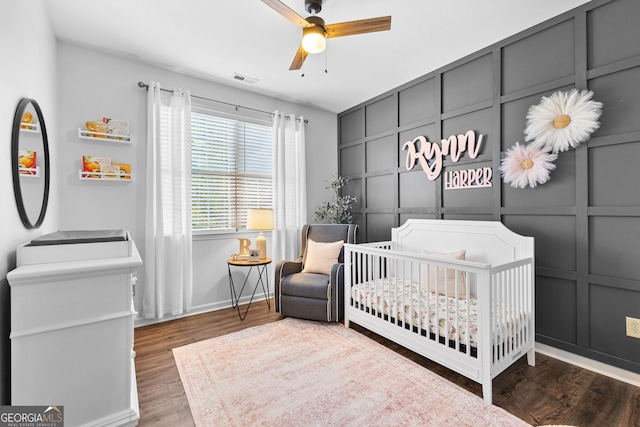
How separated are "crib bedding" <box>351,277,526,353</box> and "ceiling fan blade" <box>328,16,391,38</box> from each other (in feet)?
5.75

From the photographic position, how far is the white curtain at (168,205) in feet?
9.23

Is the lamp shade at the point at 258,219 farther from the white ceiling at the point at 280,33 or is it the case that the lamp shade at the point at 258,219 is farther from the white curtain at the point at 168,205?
the white ceiling at the point at 280,33

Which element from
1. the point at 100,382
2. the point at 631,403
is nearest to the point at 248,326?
the point at 100,382

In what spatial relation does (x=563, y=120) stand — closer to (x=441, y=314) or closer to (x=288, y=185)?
(x=441, y=314)

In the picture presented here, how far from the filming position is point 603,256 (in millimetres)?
1994

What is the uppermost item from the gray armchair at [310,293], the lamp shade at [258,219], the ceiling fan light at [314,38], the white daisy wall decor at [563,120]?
→ the ceiling fan light at [314,38]

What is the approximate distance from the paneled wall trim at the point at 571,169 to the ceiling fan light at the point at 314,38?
162cm

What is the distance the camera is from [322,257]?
123 inches

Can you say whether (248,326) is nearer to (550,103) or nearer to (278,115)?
(278,115)

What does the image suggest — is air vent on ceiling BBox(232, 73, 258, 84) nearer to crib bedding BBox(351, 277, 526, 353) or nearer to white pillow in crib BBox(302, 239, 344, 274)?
white pillow in crib BBox(302, 239, 344, 274)

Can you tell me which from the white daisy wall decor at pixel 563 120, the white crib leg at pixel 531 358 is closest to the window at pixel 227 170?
the white daisy wall decor at pixel 563 120

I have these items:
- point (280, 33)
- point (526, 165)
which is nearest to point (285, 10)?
point (280, 33)
